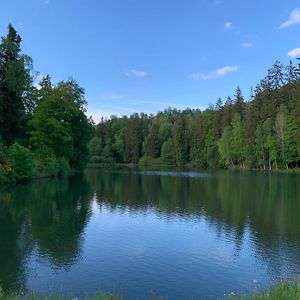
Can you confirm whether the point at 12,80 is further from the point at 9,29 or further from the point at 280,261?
the point at 280,261

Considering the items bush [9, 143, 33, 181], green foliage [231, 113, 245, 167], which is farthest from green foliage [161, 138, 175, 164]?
bush [9, 143, 33, 181]

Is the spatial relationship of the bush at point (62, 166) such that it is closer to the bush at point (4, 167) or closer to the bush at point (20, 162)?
the bush at point (20, 162)

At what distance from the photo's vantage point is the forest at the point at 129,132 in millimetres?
55594

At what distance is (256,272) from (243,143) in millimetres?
84785

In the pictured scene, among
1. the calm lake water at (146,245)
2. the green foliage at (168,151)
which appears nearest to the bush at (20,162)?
the calm lake water at (146,245)

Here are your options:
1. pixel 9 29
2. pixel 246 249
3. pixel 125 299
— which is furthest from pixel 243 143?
pixel 125 299

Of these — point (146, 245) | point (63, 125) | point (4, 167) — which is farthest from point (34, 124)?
point (146, 245)

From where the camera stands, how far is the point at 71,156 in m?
69.5

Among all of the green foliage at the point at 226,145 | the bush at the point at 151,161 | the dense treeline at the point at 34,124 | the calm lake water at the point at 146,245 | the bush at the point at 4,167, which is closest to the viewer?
the calm lake water at the point at 146,245

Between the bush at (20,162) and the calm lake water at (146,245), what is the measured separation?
10901 mm

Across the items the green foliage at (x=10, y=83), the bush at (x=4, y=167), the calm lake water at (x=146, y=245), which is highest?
the green foliage at (x=10, y=83)

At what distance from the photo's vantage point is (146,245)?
67.9ft

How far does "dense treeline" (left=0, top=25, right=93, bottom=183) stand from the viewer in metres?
49.8

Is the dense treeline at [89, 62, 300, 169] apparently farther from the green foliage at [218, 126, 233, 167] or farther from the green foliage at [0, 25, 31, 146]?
the green foliage at [0, 25, 31, 146]
